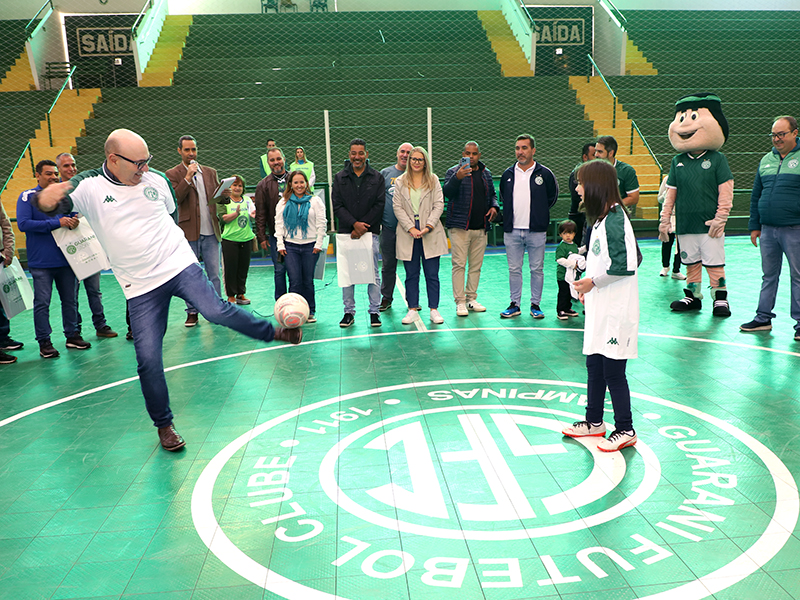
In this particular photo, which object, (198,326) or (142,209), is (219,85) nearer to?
(198,326)

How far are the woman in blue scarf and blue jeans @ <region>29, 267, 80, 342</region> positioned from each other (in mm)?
2234

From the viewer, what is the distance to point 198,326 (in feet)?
26.1

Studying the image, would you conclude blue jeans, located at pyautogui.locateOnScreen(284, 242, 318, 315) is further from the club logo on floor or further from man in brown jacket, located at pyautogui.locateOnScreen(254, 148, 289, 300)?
the club logo on floor

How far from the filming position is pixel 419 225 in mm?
7609

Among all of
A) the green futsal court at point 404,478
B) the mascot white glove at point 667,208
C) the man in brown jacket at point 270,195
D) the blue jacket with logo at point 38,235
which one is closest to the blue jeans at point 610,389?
the green futsal court at point 404,478

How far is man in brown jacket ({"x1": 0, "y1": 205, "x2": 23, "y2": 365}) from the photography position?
6508 mm

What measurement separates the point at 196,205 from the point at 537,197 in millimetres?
3996

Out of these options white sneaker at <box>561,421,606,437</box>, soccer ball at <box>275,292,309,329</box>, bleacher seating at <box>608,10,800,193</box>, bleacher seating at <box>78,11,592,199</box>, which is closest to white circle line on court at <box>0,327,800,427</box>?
soccer ball at <box>275,292,309,329</box>

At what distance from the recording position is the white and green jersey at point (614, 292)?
3.76 meters

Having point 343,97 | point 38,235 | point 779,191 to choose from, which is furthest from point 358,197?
point 343,97

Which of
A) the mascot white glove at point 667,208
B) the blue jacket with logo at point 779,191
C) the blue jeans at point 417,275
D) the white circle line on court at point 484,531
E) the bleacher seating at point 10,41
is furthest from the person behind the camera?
the bleacher seating at point 10,41

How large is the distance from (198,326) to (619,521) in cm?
594

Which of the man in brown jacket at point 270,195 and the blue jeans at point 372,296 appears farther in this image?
the man in brown jacket at point 270,195

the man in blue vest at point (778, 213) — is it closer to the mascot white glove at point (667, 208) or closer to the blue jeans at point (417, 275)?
the mascot white glove at point (667, 208)
